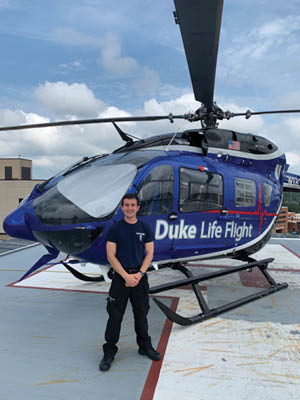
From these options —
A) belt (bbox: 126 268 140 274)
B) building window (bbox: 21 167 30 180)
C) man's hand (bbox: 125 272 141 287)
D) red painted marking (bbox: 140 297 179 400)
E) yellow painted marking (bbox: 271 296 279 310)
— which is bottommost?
building window (bbox: 21 167 30 180)

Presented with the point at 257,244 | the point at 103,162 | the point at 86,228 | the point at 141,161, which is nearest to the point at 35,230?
the point at 86,228

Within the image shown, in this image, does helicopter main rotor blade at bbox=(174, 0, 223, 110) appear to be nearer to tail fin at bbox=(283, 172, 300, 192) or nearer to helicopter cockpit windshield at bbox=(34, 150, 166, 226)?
helicopter cockpit windshield at bbox=(34, 150, 166, 226)

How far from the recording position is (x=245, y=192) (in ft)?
16.6

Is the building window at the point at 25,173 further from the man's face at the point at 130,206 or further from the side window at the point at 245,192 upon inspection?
the man's face at the point at 130,206

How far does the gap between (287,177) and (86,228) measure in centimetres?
530

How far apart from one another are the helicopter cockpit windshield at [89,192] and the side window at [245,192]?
1.63 metres

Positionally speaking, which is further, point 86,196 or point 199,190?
point 199,190

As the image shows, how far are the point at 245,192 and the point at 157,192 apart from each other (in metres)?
1.90

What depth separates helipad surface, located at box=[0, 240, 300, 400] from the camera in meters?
2.61

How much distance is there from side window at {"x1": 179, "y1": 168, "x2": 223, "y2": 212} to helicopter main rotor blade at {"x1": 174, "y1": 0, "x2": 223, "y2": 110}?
1205mm

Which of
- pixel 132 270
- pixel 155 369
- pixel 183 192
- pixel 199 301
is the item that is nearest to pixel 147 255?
pixel 132 270

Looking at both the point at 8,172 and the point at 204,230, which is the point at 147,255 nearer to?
the point at 204,230

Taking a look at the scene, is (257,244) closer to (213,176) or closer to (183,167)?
(213,176)

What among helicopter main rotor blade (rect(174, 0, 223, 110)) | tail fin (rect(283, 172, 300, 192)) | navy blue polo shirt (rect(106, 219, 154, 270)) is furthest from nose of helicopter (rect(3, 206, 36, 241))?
tail fin (rect(283, 172, 300, 192))
